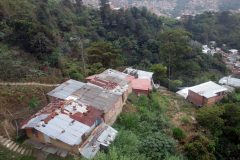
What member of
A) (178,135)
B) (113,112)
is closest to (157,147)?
(178,135)

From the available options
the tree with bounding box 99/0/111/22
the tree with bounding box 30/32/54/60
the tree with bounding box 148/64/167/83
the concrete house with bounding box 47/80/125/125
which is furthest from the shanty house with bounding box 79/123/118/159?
the tree with bounding box 99/0/111/22

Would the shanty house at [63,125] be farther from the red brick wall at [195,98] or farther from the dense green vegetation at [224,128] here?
the red brick wall at [195,98]

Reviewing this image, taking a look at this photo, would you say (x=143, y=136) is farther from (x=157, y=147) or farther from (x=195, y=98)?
(x=195, y=98)

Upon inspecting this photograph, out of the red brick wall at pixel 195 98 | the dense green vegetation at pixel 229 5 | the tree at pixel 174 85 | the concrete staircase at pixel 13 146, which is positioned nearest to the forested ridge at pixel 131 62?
the tree at pixel 174 85

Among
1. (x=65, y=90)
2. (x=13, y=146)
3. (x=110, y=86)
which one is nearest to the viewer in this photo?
(x=13, y=146)

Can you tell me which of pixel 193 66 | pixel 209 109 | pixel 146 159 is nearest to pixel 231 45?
pixel 193 66

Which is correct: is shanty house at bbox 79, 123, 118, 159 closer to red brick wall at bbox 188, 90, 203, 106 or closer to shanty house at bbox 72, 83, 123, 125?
shanty house at bbox 72, 83, 123, 125
